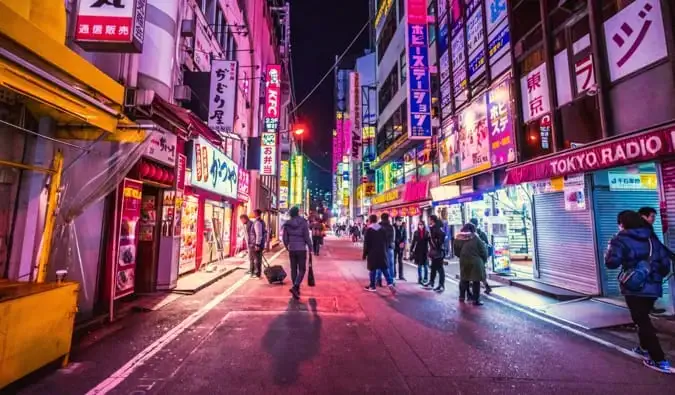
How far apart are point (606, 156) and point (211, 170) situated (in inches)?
455

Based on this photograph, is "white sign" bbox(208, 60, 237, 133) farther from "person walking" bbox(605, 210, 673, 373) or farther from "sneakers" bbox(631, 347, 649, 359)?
"sneakers" bbox(631, 347, 649, 359)

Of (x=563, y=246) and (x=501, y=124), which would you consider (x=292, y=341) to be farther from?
(x=501, y=124)

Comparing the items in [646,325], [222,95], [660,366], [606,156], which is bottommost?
[660,366]

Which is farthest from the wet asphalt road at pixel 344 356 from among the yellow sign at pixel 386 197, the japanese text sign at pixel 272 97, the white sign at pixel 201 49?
the yellow sign at pixel 386 197

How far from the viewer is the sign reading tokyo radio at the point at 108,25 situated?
6.11 metres

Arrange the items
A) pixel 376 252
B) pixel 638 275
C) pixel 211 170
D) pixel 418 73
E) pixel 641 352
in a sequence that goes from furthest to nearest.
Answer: pixel 418 73, pixel 211 170, pixel 376 252, pixel 641 352, pixel 638 275

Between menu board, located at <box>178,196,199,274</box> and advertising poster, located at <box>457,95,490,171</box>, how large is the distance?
34.2 feet

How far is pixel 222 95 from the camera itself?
41.0ft

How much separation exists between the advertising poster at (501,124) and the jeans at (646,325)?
767 centimetres

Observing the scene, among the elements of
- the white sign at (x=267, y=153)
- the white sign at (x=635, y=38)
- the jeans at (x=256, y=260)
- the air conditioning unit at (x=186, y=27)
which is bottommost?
the jeans at (x=256, y=260)

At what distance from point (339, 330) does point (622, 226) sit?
13.6 feet

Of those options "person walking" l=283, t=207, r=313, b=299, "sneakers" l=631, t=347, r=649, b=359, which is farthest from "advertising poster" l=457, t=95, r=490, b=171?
"sneakers" l=631, t=347, r=649, b=359

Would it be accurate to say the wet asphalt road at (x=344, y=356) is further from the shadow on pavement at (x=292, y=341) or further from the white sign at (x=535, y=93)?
the white sign at (x=535, y=93)

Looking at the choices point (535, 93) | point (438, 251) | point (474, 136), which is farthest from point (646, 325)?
point (474, 136)
